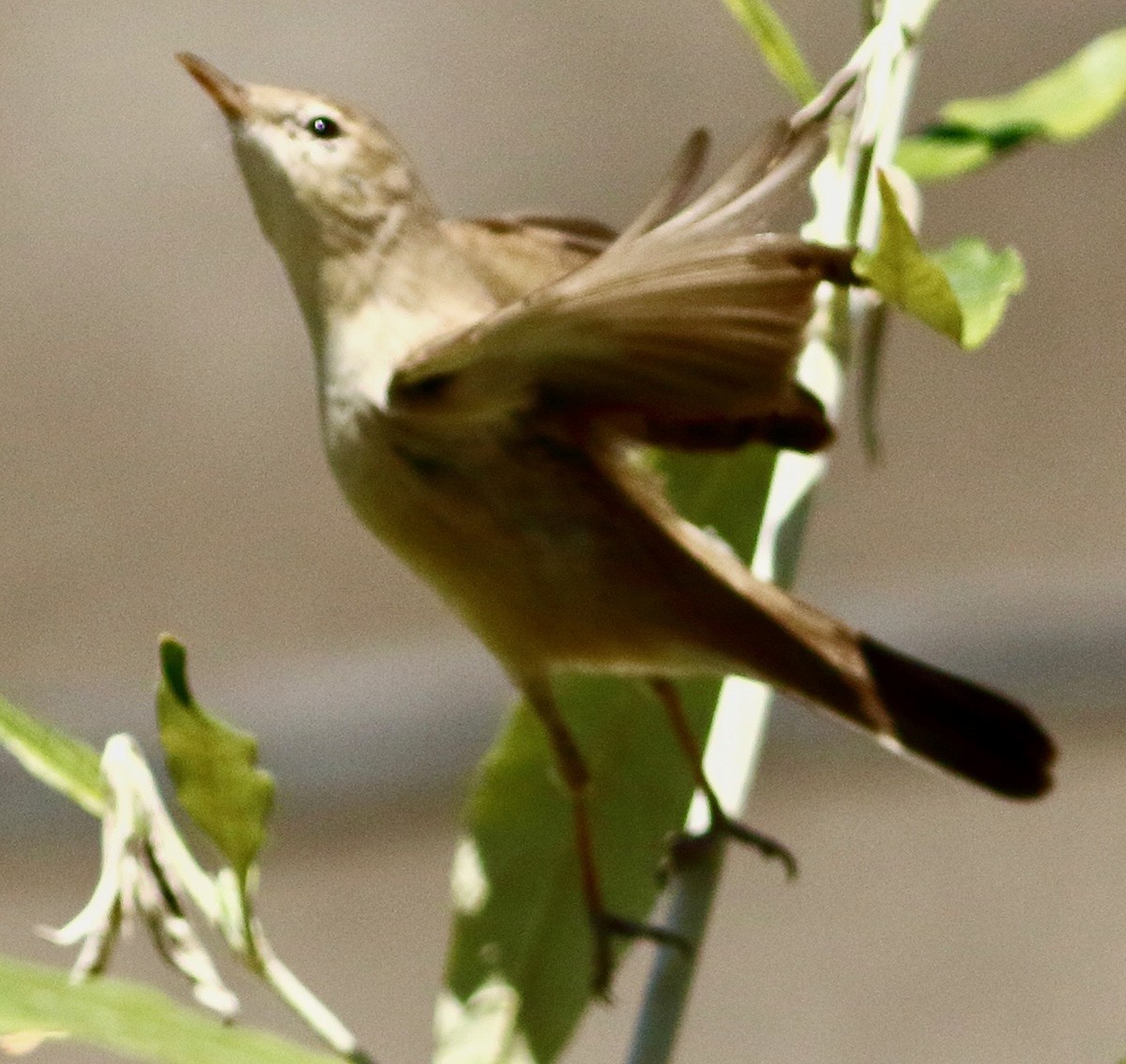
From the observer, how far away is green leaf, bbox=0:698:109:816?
0.67 m

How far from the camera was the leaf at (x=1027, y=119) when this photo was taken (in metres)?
0.83

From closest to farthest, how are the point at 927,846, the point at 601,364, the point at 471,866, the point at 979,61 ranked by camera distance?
the point at 601,364 → the point at 471,866 → the point at 979,61 → the point at 927,846

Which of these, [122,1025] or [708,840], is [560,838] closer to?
[708,840]

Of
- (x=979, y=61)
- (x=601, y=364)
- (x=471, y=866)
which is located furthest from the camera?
(x=979, y=61)

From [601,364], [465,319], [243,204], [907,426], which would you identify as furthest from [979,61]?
[601,364]

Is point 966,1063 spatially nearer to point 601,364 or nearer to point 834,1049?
point 834,1049

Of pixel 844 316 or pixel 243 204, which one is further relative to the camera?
pixel 243 204

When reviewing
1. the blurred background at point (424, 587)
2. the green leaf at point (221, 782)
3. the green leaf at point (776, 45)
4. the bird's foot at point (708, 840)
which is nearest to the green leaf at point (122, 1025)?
the green leaf at point (221, 782)

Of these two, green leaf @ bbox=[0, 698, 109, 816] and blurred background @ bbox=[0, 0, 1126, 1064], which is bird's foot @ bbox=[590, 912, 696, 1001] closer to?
green leaf @ bbox=[0, 698, 109, 816]

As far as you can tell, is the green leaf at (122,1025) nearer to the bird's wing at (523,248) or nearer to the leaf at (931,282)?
the leaf at (931,282)

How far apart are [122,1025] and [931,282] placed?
333 mm

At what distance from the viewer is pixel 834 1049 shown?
7.93 feet

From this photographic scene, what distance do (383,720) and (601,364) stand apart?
71.2 inches

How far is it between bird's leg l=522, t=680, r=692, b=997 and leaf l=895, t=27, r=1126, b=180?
0.28 meters
